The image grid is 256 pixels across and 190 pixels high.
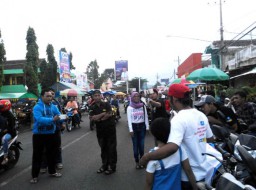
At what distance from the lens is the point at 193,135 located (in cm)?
310

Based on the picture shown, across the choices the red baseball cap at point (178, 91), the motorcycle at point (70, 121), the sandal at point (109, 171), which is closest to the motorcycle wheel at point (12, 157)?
the sandal at point (109, 171)

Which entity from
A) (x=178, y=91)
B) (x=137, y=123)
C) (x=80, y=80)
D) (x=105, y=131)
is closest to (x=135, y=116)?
(x=137, y=123)

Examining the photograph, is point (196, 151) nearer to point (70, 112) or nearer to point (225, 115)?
point (225, 115)

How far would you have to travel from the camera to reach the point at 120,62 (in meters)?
62.4

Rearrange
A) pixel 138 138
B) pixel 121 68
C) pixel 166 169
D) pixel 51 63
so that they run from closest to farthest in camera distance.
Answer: pixel 166 169 → pixel 138 138 → pixel 51 63 → pixel 121 68

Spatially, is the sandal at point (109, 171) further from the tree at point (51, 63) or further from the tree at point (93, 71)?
the tree at point (93, 71)

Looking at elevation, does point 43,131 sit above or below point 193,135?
below

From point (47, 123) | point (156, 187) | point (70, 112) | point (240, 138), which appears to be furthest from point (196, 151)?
point (70, 112)

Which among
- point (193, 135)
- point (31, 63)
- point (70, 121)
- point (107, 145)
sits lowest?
point (70, 121)

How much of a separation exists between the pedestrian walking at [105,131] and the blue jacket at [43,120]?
90 centimetres

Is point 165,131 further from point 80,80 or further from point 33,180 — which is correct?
point 80,80

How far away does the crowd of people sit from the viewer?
2.97 m

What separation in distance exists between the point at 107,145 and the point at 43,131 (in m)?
1.41

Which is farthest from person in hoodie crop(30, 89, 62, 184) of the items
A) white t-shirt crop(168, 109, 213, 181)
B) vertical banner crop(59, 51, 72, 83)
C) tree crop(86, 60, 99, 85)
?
tree crop(86, 60, 99, 85)
